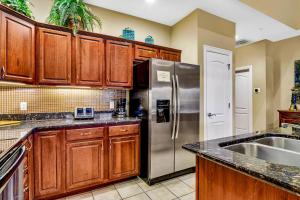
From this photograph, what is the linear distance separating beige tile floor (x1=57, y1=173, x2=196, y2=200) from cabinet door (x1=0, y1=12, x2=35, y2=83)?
1.67 meters

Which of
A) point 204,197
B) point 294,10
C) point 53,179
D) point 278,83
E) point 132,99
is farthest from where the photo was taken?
point 278,83

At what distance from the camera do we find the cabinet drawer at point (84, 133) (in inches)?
86.0

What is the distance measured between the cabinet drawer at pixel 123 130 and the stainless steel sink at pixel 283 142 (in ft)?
5.39

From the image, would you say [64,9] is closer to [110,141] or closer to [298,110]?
[110,141]

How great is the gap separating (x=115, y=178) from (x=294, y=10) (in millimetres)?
4999

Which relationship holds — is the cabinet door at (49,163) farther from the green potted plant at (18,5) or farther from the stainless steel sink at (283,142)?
the stainless steel sink at (283,142)

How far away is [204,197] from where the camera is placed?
3.56 feet

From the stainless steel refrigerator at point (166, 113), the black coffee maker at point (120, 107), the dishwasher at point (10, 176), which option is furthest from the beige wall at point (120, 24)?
the dishwasher at point (10, 176)

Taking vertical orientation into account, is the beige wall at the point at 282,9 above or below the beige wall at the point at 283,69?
above

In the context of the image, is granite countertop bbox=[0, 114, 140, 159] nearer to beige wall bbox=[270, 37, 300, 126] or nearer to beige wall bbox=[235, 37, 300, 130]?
beige wall bbox=[235, 37, 300, 130]

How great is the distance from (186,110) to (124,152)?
1.19 m

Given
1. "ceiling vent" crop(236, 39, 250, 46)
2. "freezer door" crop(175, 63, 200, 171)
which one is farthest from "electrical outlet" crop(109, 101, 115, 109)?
"ceiling vent" crop(236, 39, 250, 46)

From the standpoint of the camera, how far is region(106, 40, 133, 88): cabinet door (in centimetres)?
277

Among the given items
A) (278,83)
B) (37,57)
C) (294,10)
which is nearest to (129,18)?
(37,57)
